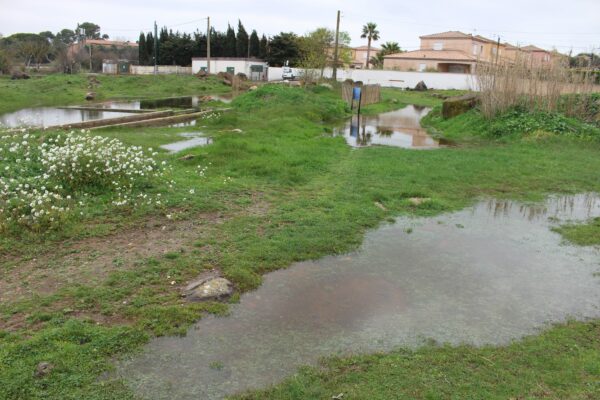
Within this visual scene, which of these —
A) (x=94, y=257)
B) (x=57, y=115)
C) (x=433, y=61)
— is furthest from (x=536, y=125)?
(x=433, y=61)

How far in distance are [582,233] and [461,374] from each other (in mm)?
4775

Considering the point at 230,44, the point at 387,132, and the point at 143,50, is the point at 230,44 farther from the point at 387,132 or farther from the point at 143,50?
the point at 387,132

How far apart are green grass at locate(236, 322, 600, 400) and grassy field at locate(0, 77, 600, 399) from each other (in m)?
0.01

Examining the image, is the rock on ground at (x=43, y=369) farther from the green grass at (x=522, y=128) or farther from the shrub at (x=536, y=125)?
the shrub at (x=536, y=125)

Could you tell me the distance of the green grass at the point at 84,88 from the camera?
28.8m

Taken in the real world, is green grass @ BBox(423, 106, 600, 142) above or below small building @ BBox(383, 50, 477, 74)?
below

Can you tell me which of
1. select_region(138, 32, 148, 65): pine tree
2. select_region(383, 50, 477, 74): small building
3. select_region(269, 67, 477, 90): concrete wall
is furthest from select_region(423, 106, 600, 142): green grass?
select_region(138, 32, 148, 65): pine tree

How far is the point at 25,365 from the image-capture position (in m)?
3.73

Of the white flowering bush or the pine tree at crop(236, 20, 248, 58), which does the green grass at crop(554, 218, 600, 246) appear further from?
the pine tree at crop(236, 20, 248, 58)

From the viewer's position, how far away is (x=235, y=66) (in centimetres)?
5944

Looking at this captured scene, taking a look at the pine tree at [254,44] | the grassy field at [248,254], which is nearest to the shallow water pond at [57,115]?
the grassy field at [248,254]

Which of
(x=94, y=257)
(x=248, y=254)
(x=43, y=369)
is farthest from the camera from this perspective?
(x=248, y=254)

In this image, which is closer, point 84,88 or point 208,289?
point 208,289

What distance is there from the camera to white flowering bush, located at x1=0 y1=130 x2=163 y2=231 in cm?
662
